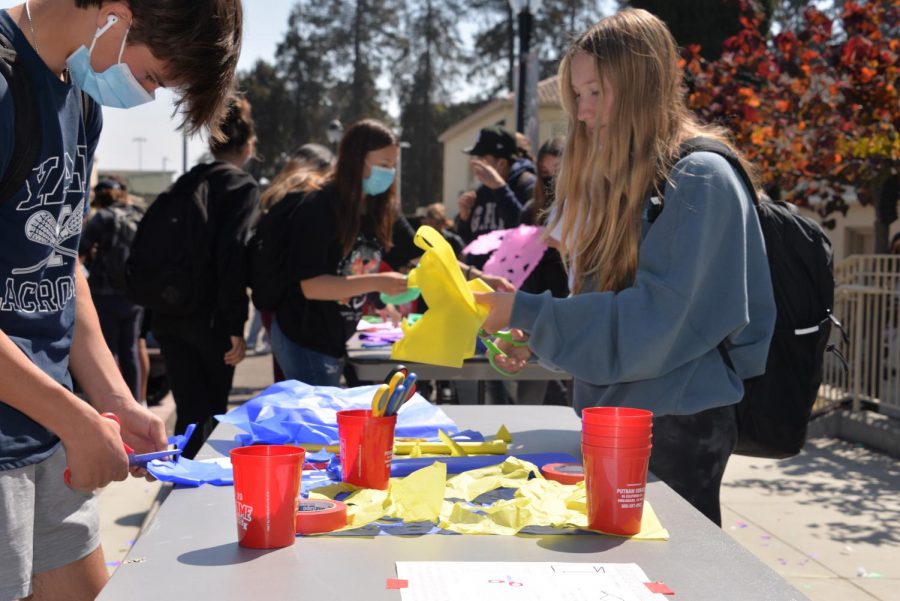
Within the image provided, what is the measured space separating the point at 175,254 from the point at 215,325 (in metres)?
0.37

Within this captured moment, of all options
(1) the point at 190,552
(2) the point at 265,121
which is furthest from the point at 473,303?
(2) the point at 265,121

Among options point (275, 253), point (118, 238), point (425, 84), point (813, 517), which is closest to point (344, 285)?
point (275, 253)

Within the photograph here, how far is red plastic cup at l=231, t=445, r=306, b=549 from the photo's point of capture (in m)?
1.57

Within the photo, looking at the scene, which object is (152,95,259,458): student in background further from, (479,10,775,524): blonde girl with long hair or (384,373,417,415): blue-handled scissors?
(384,373,417,415): blue-handled scissors

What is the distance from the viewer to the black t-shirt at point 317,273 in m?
→ 4.17

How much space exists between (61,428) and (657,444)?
1.36 m

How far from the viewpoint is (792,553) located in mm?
4645

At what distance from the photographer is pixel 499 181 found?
644 centimetres

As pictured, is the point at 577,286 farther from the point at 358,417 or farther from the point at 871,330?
the point at 871,330

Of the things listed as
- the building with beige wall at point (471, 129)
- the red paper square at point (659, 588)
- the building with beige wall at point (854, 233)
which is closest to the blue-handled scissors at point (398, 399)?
the red paper square at point (659, 588)

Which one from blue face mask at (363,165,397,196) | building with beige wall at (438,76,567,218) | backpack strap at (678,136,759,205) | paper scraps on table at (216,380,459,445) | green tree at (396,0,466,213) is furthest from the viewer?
green tree at (396,0,466,213)

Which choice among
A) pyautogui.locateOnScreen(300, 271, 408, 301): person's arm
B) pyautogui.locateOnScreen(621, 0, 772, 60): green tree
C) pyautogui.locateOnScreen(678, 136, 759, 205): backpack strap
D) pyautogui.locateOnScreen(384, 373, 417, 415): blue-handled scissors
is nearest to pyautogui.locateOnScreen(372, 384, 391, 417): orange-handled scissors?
pyautogui.locateOnScreen(384, 373, 417, 415): blue-handled scissors

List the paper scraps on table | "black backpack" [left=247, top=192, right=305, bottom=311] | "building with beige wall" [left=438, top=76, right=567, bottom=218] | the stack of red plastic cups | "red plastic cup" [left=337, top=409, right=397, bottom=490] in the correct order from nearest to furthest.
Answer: the stack of red plastic cups → "red plastic cup" [left=337, top=409, right=397, bottom=490] → the paper scraps on table → "black backpack" [left=247, top=192, right=305, bottom=311] → "building with beige wall" [left=438, top=76, right=567, bottom=218]

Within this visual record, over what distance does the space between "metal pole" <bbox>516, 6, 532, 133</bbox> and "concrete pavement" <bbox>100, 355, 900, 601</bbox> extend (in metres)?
3.65
